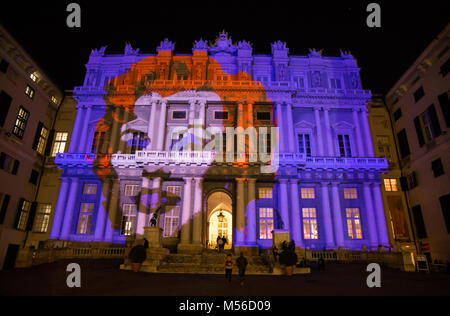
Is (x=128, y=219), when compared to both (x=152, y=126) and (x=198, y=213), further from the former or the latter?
(x=152, y=126)

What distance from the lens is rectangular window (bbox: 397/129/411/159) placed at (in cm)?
2770

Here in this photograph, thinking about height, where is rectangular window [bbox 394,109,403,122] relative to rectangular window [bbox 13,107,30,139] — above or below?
above

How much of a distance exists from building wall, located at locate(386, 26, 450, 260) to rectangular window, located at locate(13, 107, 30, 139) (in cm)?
3772

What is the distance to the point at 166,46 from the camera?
3203 centimetres

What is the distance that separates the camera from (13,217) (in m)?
24.1

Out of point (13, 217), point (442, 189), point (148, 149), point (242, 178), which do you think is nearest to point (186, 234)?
point (242, 178)

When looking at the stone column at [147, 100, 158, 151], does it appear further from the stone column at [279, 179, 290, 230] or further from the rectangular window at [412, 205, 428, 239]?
the rectangular window at [412, 205, 428, 239]

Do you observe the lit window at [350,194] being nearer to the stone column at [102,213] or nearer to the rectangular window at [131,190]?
the rectangular window at [131,190]

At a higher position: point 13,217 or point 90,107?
point 90,107

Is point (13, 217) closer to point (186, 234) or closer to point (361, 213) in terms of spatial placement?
point (186, 234)

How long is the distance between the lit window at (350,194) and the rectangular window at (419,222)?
5.60 meters

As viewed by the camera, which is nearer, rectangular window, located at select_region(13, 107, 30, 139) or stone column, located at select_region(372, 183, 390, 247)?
rectangular window, located at select_region(13, 107, 30, 139)

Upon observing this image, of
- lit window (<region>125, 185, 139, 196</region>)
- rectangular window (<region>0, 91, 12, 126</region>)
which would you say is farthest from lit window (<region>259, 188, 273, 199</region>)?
rectangular window (<region>0, 91, 12, 126</region>)
